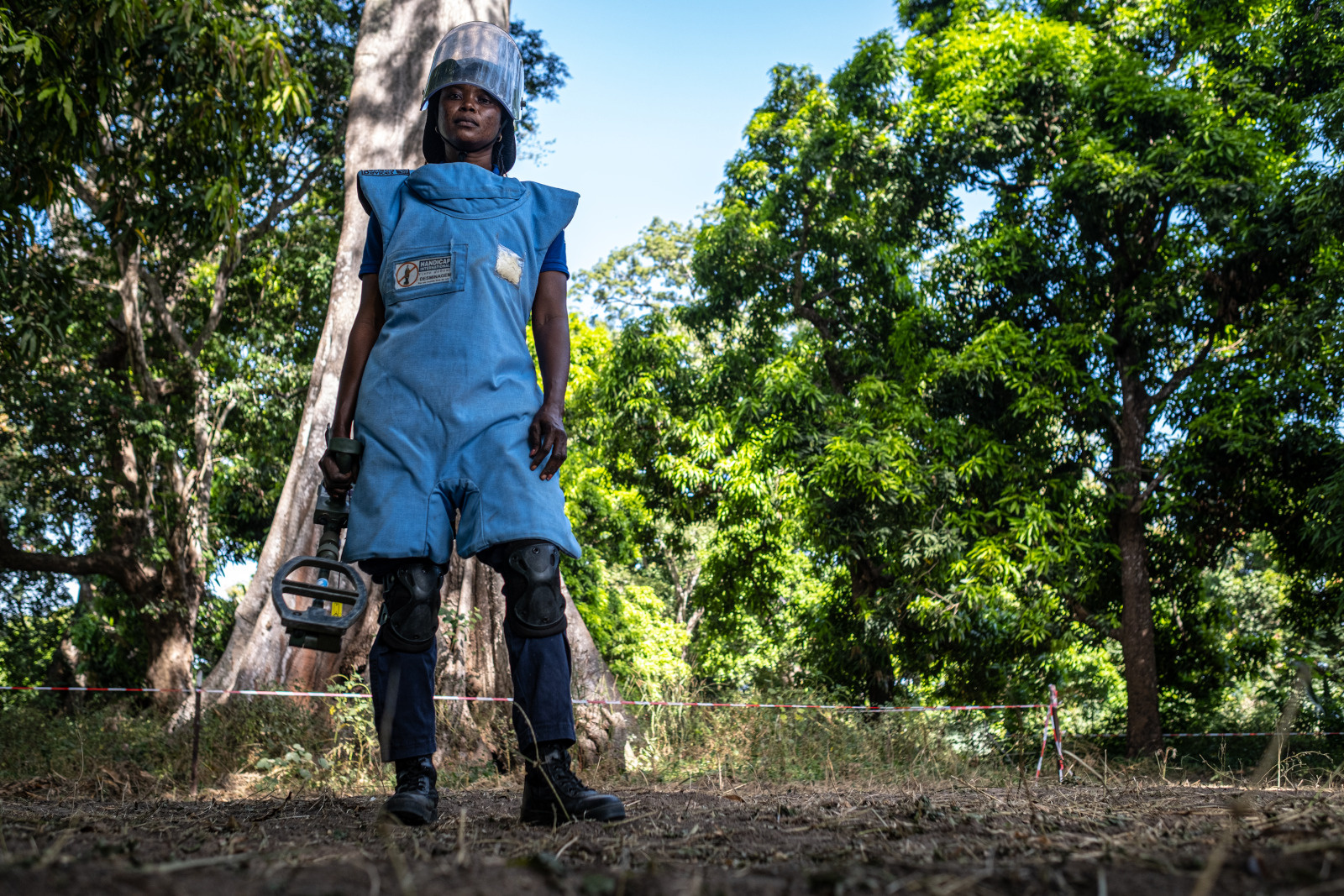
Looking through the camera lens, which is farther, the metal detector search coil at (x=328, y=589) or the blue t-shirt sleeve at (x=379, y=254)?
the blue t-shirt sleeve at (x=379, y=254)

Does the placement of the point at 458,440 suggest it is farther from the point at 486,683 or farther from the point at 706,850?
the point at 486,683

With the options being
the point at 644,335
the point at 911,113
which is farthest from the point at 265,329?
the point at 911,113

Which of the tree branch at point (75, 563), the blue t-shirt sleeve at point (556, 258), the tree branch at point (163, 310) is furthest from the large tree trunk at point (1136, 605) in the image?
the tree branch at point (75, 563)

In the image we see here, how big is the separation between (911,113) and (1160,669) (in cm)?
788

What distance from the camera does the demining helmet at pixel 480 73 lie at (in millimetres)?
2773

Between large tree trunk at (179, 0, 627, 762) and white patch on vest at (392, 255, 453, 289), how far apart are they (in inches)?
154

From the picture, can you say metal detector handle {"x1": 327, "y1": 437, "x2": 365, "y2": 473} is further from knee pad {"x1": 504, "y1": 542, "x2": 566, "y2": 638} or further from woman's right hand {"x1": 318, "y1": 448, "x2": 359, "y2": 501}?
knee pad {"x1": 504, "y1": 542, "x2": 566, "y2": 638}

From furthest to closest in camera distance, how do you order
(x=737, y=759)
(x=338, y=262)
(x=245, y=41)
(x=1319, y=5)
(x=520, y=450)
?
(x=1319, y=5) → (x=338, y=262) → (x=245, y=41) → (x=737, y=759) → (x=520, y=450)

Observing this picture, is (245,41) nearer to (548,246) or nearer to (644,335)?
(548,246)

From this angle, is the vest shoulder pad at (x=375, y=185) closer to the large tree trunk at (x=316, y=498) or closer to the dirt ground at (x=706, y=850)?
the dirt ground at (x=706, y=850)

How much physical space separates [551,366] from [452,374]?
305 millimetres

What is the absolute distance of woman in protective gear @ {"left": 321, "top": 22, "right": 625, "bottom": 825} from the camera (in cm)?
233

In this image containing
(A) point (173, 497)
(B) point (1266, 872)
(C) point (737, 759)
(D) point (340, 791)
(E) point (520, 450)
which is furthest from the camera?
(A) point (173, 497)

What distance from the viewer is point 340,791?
14.7 ft
